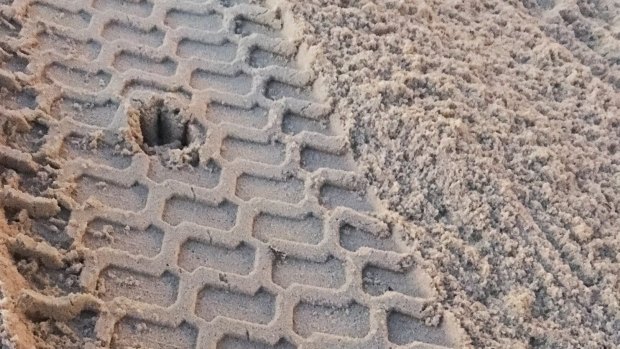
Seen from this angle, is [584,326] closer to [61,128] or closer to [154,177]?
[154,177]

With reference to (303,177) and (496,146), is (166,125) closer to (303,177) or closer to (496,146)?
(303,177)

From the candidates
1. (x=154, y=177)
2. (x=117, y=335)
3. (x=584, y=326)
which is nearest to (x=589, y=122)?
(x=584, y=326)

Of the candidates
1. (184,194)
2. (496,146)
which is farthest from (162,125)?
(496,146)

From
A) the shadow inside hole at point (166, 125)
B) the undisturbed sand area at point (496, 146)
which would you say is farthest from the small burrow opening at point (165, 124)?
the undisturbed sand area at point (496, 146)

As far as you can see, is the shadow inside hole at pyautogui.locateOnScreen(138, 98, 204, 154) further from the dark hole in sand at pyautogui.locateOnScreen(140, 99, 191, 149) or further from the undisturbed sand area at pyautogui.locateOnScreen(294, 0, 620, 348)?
the undisturbed sand area at pyautogui.locateOnScreen(294, 0, 620, 348)

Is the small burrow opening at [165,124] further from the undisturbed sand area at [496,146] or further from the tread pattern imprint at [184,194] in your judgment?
the undisturbed sand area at [496,146]

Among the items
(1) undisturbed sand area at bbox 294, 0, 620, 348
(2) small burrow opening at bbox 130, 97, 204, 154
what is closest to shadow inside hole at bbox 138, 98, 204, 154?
(2) small burrow opening at bbox 130, 97, 204, 154
